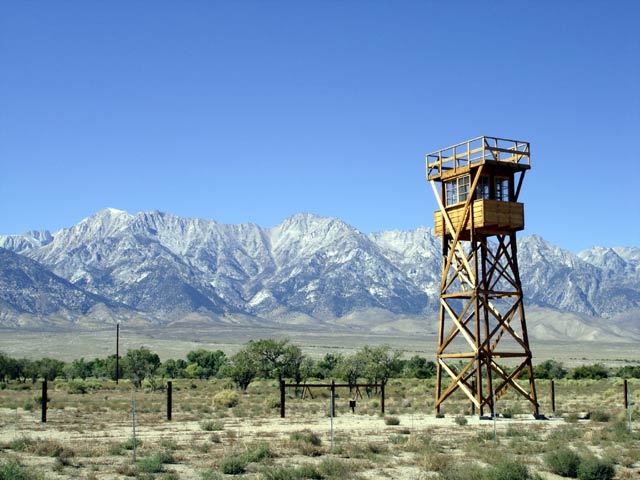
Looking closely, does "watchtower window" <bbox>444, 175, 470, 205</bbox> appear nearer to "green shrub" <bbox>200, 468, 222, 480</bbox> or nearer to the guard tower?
the guard tower

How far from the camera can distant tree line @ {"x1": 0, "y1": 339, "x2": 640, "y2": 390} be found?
6450cm

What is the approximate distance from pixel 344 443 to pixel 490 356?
37.9ft

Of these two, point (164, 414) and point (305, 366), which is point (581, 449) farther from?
point (305, 366)

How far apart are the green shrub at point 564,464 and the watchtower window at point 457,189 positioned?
17.6 metres

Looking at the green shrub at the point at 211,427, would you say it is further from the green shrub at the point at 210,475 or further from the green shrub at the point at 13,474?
the green shrub at the point at 13,474

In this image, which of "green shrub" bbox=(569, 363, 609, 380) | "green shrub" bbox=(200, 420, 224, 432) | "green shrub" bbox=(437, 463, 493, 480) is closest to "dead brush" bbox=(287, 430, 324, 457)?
"green shrub" bbox=(437, 463, 493, 480)

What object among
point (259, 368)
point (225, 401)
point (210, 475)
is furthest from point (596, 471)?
point (259, 368)

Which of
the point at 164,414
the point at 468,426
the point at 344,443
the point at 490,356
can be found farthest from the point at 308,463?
the point at 164,414

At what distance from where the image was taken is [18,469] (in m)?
18.0

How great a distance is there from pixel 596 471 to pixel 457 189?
19138 mm

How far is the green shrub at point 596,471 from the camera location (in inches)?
752

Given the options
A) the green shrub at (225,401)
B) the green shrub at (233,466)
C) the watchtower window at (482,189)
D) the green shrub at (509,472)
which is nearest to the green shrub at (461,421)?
the watchtower window at (482,189)

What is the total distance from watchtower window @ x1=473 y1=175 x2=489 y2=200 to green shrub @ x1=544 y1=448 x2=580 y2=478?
17052 millimetres

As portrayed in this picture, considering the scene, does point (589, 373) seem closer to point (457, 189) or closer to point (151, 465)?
point (457, 189)
